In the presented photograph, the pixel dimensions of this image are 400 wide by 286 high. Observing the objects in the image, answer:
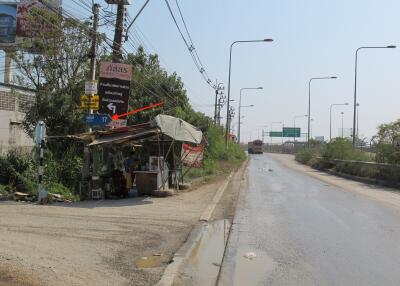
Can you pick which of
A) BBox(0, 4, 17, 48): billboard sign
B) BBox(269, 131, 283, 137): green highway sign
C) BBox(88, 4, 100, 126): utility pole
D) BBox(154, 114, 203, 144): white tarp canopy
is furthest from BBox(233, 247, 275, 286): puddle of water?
BBox(269, 131, 283, 137): green highway sign

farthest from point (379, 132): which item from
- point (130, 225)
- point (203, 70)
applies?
point (130, 225)

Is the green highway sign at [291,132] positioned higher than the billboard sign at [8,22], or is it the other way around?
the billboard sign at [8,22]

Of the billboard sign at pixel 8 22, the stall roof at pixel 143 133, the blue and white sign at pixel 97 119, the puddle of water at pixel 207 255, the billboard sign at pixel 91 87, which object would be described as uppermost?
the billboard sign at pixel 8 22

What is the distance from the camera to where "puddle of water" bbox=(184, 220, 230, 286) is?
26.9ft

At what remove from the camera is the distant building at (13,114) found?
27.0 m

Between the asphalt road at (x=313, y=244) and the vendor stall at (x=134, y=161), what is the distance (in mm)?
3345

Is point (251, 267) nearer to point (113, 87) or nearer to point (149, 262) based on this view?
Result: point (149, 262)

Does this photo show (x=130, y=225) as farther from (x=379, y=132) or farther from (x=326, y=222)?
(x=379, y=132)

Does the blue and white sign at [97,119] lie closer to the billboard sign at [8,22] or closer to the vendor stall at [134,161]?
the vendor stall at [134,161]

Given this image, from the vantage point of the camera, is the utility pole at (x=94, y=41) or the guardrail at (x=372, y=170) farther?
the guardrail at (x=372, y=170)

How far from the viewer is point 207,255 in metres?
9.95

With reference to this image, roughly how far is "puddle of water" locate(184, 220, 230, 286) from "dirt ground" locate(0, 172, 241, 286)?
15.7 inches

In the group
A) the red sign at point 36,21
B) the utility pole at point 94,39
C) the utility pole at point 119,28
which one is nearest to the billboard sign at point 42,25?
the red sign at point 36,21

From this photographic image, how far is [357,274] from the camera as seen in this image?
8.37 meters
